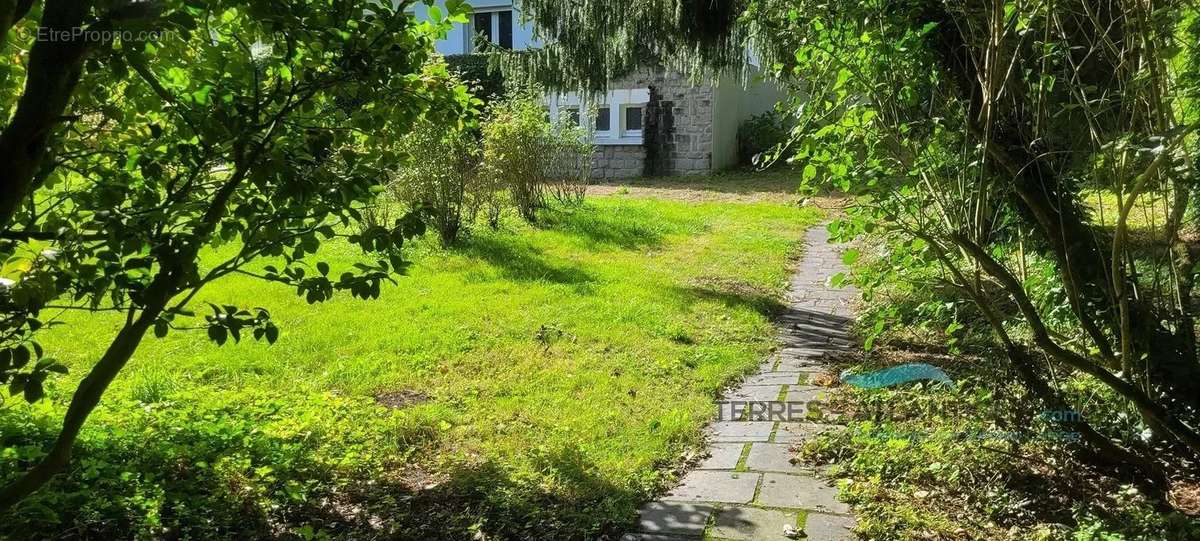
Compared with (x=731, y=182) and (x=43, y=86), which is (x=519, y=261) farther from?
(x=731, y=182)

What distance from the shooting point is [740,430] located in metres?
4.65

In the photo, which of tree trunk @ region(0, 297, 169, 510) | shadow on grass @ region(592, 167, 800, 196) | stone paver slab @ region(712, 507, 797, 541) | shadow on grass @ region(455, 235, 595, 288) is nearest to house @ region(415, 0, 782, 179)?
shadow on grass @ region(592, 167, 800, 196)

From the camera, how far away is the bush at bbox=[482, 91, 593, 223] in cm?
1141

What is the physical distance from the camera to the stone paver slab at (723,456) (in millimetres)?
4148

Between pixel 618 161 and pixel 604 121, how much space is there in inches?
42.8

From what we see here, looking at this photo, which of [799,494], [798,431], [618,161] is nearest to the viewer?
[799,494]

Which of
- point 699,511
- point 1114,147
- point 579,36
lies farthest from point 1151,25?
point 579,36

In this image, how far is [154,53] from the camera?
101 inches

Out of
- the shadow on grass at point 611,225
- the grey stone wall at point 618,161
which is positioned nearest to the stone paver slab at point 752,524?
the shadow on grass at point 611,225

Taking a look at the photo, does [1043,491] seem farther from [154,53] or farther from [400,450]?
[154,53]

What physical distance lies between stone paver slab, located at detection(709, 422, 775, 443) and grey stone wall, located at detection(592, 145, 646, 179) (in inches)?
641

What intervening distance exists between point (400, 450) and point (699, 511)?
5.16 ft

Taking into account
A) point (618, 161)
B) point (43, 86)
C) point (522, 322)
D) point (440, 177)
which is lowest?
point (522, 322)

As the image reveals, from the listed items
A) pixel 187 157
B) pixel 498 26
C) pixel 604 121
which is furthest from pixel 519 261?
pixel 498 26
